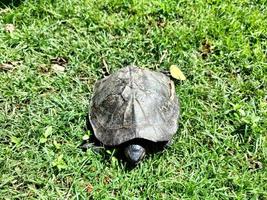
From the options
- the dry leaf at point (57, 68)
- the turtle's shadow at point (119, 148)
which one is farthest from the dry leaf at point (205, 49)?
the dry leaf at point (57, 68)

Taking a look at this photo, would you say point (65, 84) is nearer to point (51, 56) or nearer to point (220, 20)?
point (51, 56)

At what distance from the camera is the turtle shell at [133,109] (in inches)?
155

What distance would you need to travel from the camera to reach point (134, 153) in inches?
155

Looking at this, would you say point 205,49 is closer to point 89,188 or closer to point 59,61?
point 59,61

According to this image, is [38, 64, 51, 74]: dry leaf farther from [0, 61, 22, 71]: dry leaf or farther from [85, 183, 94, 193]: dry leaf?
[85, 183, 94, 193]: dry leaf

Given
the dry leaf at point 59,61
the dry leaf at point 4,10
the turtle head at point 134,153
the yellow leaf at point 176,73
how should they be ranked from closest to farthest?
the turtle head at point 134,153 → the yellow leaf at point 176,73 → the dry leaf at point 59,61 → the dry leaf at point 4,10

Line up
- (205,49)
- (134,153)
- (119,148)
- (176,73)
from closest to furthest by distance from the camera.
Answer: (134,153)
(119,148)
(176,73)
(205,49)

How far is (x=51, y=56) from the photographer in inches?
195

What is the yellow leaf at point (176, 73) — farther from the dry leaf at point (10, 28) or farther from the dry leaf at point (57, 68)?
the dry leaf at point (10, 28)

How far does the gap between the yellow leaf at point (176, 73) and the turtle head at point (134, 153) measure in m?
1.05

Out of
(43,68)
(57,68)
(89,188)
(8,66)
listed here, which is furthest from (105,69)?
(89,188)

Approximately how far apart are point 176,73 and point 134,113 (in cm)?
101

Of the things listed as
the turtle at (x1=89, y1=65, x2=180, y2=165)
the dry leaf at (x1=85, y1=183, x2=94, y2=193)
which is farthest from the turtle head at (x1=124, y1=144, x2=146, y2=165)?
the dry leaf at (x1=85, y1=183, x2=94, y2=193)

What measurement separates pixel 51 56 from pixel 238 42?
1.98m
